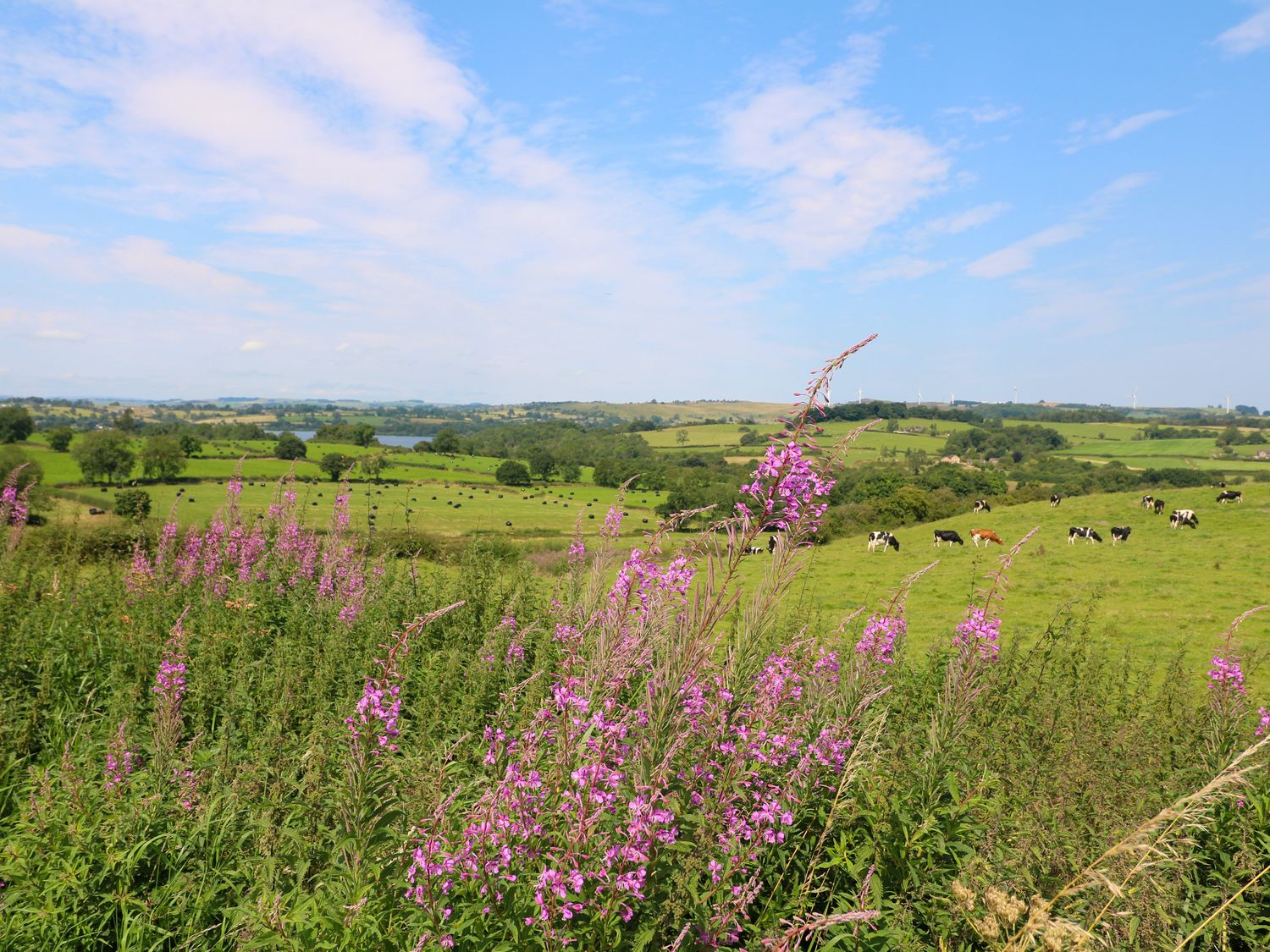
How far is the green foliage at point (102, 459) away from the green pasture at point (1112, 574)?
87.9m

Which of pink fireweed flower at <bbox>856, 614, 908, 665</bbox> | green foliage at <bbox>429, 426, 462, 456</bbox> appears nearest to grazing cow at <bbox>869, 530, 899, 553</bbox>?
pink fireweed flower at <bbox>856, 614, 908, 665</bbox>

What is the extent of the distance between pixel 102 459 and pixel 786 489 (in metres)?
103

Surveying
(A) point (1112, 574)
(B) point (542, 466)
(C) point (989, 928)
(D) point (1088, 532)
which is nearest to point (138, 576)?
(C) point (989, 928)

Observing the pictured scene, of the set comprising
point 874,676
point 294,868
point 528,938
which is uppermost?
point 874,676

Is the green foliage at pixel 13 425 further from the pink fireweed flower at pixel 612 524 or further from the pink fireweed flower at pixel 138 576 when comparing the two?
the pink fireweed flower at pixel 612 524

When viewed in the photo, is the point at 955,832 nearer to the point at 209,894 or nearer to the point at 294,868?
the point at 294,868

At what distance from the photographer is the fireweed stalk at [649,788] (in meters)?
2.94

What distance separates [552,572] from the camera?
27094 mm

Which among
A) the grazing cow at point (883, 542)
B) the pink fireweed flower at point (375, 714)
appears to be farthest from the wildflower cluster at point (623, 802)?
the grazing cow at point (883, 542)

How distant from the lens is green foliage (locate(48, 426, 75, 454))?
322 feet

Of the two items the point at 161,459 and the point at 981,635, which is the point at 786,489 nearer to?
the point at 981,635

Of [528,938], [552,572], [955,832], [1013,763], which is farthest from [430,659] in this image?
[552,572]

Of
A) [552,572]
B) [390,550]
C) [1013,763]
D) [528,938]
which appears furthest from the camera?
[552,572]

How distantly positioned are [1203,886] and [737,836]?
3.97m
